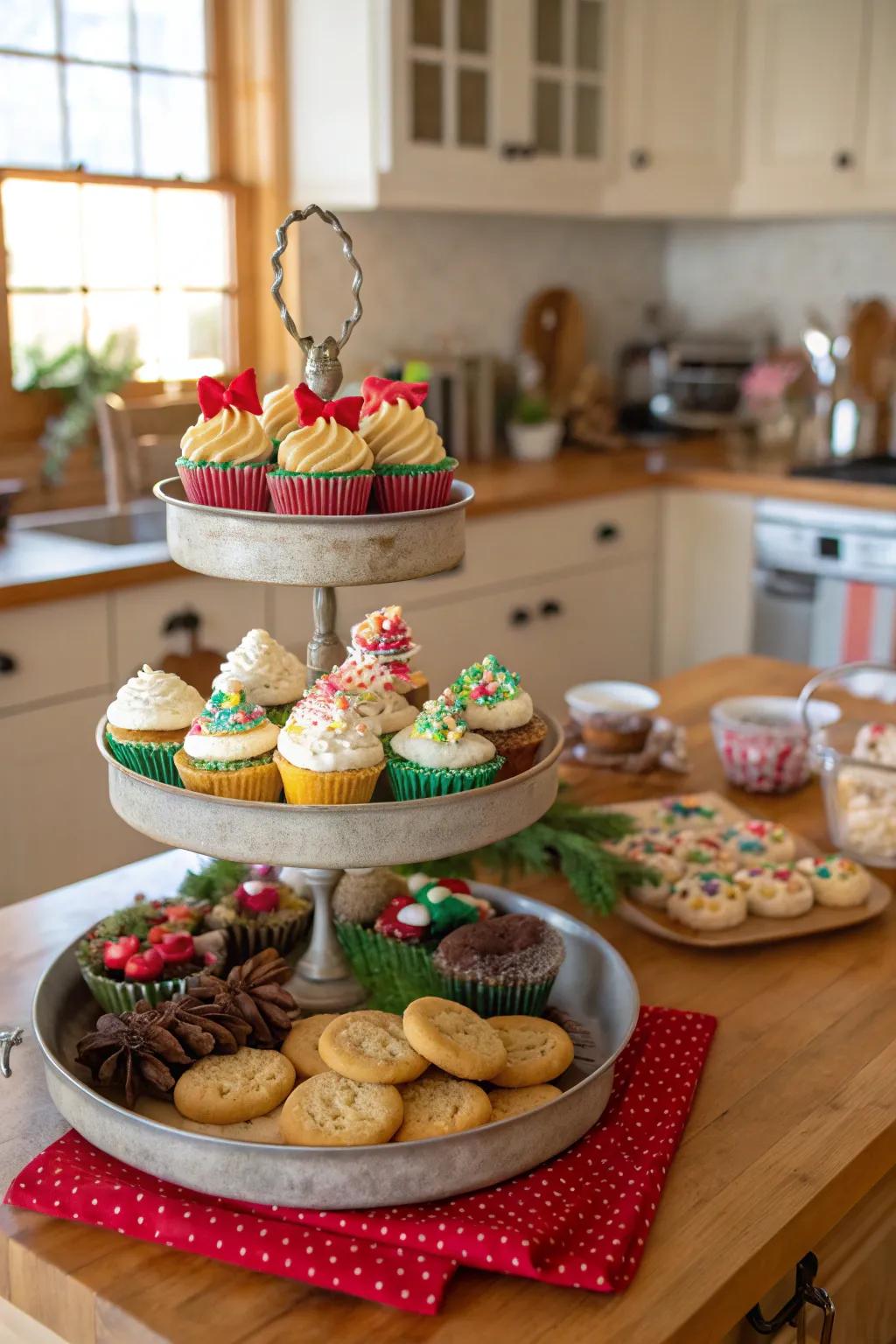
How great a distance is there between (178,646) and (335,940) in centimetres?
167

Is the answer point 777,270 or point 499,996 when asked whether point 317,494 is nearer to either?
point 499,996

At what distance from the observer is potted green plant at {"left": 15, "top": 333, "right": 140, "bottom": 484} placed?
3.21 m

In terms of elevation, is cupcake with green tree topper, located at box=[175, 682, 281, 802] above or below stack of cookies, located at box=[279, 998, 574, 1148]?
above

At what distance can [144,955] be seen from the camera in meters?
1.17

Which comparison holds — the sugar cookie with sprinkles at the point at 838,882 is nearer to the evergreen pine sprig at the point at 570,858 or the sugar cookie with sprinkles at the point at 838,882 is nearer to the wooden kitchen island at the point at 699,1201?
the wooden kitchen island at the point at 699,1201

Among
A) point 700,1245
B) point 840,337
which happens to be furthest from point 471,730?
point 840,337

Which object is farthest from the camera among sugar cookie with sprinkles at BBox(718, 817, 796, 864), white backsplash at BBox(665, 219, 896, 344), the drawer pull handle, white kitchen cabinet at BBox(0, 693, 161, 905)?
white backsplash at BBox(665, 219, 896, 344)

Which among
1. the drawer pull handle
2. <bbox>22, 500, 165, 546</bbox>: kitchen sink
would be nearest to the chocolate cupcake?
the drawer pull handle

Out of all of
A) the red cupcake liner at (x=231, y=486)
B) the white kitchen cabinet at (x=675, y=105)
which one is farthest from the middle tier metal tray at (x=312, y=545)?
the white kitchen cabinet at (x=675, y=105)

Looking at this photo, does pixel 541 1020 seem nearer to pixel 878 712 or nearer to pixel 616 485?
pixel 878 712

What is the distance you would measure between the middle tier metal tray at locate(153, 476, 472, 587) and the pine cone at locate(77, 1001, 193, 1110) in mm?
343

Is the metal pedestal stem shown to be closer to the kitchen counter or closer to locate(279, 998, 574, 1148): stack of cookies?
locate(279, 998, 574, 1148): stack of cookies

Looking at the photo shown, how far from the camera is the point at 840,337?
4.08 meters

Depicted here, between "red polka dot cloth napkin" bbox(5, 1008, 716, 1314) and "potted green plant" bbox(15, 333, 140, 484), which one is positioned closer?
"red polka dot cloth napkin" bbox(5, 1008, 716, 1314)
